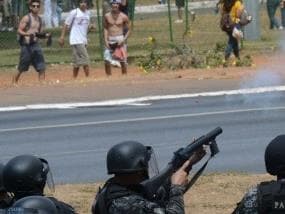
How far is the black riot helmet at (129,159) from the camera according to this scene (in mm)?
6320

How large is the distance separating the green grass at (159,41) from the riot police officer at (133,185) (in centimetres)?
2087

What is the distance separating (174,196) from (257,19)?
85.5 feet

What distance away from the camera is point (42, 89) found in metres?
22.6

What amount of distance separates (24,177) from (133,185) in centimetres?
62

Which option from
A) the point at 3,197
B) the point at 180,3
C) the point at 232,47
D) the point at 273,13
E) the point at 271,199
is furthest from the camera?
the point at 273,13

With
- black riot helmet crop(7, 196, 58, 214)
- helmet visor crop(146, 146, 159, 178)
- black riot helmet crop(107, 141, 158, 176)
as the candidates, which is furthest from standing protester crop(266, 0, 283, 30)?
black riot helmet crop(7, 196, 58, 214)

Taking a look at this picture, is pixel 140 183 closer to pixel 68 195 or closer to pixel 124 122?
pixel 68 195

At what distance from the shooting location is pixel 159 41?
32.1m

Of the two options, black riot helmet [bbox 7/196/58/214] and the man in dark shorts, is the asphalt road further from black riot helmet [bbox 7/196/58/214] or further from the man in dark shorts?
the man in dark shorts

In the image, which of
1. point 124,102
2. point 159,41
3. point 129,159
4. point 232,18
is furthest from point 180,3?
point 129,159

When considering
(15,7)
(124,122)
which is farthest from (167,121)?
(15,7)

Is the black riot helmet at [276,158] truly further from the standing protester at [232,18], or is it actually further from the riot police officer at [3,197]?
the standing protester at [232,18]

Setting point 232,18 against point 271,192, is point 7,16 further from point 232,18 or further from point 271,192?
point 271,192

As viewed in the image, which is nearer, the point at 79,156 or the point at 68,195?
the point at 68,195
